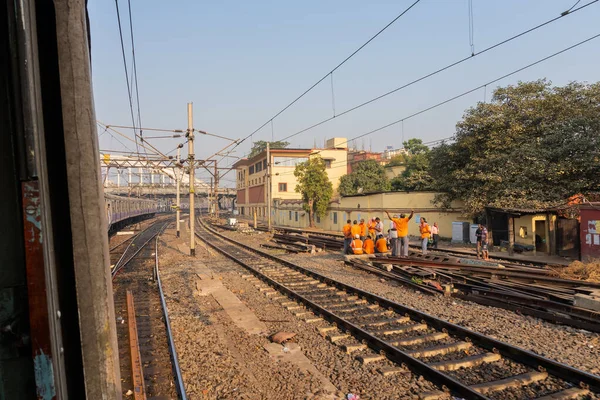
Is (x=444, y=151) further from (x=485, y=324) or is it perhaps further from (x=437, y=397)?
(x=437, y=397)

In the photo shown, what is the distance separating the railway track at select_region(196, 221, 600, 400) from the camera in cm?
507

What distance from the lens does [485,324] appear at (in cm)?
774

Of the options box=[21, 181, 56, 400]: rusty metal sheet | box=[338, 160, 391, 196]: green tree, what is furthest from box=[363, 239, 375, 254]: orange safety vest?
box=[338, 160, 391, 196]: green tree

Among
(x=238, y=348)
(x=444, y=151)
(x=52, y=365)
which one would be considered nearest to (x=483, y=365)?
(x=238, y=348)

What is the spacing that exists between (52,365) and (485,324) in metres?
7.93

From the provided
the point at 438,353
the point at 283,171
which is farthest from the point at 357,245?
the point at 283,171

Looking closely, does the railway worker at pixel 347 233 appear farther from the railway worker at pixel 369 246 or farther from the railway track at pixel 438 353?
the railway track at pixel 438 353

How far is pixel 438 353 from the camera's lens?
6.35 metres

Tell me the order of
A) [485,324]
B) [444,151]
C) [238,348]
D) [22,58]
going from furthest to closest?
[444,151] < [485,324] < [238,348] < [22,58]

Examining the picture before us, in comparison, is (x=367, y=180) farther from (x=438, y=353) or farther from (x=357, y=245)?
(x=438, y=353)

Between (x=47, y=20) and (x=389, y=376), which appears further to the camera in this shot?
(x=389, y=376)

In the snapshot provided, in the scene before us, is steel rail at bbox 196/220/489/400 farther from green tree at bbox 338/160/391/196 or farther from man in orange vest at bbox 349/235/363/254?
green tree at bbox 338/160/391/196

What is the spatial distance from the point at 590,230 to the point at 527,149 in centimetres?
693

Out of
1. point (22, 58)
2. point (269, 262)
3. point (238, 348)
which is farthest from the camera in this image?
point (269, 262)
